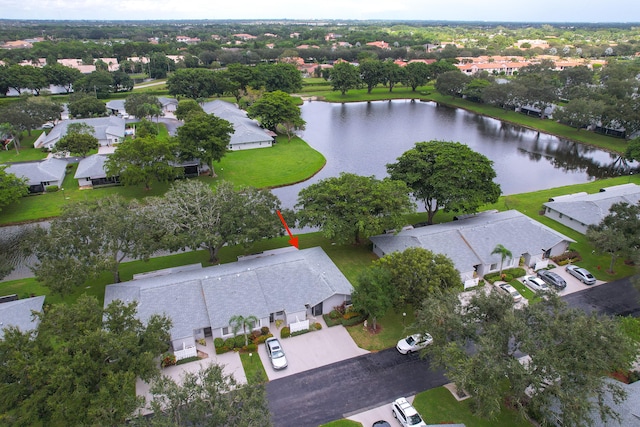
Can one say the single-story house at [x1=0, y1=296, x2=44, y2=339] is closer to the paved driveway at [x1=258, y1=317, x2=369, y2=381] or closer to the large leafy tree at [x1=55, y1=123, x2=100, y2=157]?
the paved driveway at [x1=258, y1=317, x2=369, y2=381]

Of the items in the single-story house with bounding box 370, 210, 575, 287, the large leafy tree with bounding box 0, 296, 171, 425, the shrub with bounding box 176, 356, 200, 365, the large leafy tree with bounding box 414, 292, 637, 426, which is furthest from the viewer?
the single-story house with bounding box 370, 210, 575, 287

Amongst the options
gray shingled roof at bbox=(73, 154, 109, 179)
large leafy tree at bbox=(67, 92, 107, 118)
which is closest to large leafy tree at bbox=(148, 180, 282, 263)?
gray shingled roof at bbox=(73, 154, 109, 179)

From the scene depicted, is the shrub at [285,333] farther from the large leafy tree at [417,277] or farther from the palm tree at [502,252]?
the palm tree at [502,252]

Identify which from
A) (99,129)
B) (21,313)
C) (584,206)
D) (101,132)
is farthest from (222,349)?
(99,129)

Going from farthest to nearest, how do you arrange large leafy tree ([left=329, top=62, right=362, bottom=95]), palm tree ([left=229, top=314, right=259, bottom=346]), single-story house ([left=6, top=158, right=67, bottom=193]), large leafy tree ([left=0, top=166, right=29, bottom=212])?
large leafy tree ([left=329, top=62, right=362, bottom=95]) → single-story house ([left=6, top=158, right=67, bottom=193]) → large leafy tree ([left=0, top=166, right=29, bottom=212]) → palm tree ([left=229, top=314, right=259, bottom=346])

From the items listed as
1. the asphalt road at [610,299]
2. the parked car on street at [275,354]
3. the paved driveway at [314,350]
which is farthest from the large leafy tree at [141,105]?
the asphalt road at [610,299]

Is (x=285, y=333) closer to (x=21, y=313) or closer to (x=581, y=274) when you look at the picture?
(x=21, y=313)
